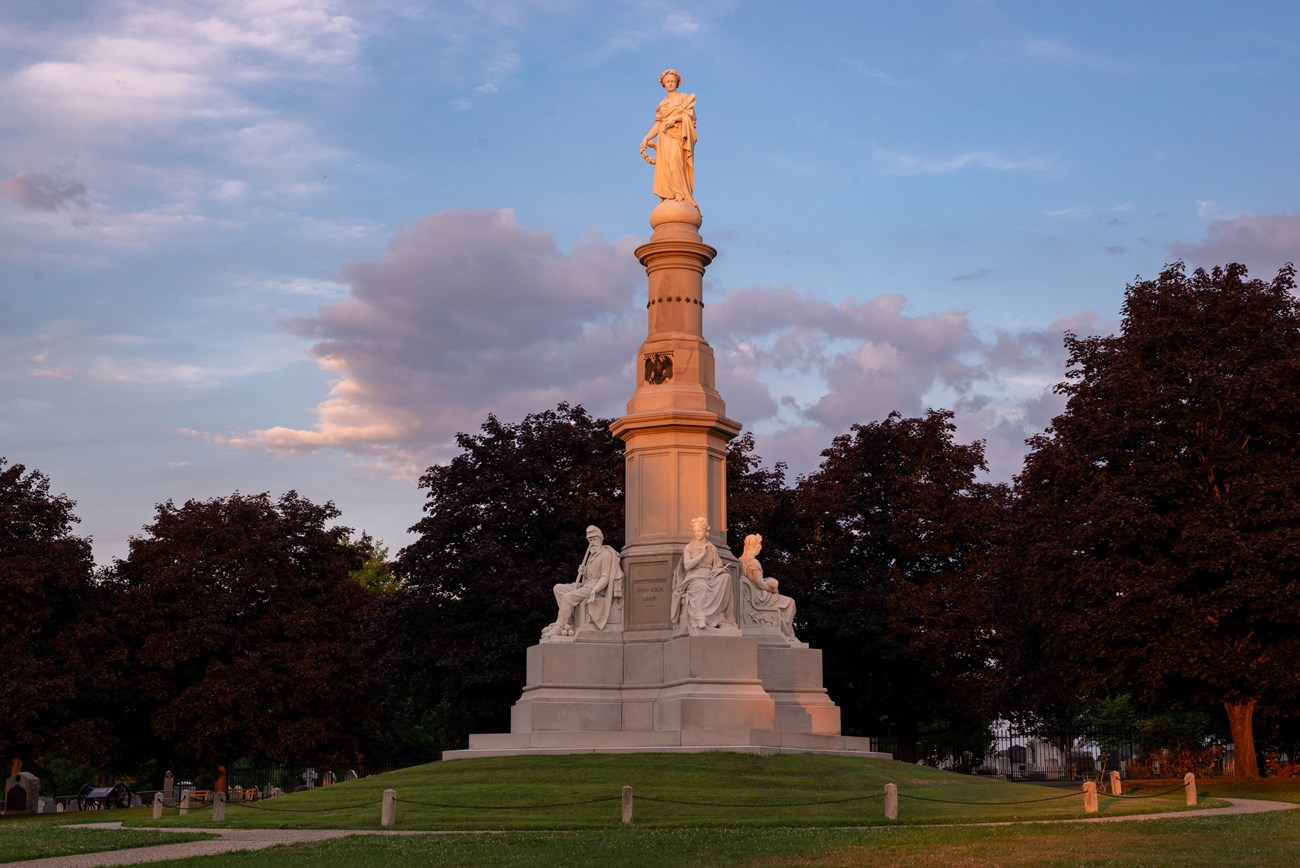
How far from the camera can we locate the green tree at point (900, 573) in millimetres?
49812

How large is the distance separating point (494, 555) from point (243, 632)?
10.7 metres

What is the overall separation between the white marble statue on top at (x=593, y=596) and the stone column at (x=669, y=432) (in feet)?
1.06

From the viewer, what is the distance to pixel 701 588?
31.5 metres

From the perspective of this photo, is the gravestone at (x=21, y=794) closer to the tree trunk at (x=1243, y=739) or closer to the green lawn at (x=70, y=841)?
the green lawn at (x=70, y=841)

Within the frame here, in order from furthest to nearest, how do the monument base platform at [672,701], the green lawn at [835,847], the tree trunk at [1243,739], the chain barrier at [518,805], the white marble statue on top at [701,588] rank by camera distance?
the tree trunk at [1243,739]
the white marble statue on top at [701,588]
the monument base platform at [672,701]
the chain barrier at [518,805]
the green lawn at [835,847]

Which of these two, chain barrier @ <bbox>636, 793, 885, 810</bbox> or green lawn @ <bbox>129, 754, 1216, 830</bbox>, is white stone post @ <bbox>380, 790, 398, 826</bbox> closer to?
green lawn @ <bbox>129, 754, 1216, 830</bbox>

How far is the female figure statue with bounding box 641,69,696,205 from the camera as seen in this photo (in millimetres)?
36875

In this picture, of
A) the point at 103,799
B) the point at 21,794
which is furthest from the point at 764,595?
the point at 103,799

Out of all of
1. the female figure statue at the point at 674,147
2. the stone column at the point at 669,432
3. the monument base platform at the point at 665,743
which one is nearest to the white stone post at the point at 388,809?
the monument base platform at the point at 665,743

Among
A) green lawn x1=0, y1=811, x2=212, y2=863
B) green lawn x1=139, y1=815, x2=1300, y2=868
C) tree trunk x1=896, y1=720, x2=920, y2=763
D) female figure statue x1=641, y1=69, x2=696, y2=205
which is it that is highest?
female figure statue x1=641, y1=69, x2=696, y2=205

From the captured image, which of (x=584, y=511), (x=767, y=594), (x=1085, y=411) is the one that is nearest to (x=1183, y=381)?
(x=1085, y=411)

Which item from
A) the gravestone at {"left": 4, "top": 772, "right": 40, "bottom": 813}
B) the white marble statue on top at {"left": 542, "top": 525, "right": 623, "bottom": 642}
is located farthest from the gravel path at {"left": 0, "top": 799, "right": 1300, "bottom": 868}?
the gravestone at {"left": 4, "top": 772, "right": 40, "bottom": 813}

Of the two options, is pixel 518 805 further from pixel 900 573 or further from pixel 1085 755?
pixel 1085 755

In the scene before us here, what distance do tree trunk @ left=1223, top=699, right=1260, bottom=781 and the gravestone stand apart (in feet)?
106
